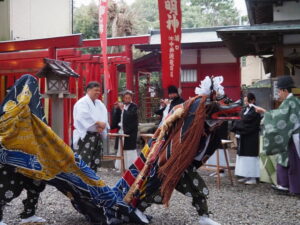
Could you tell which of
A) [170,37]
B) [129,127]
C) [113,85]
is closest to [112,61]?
[113,85]

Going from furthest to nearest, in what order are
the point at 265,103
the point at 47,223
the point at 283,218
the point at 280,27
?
the point at 265,103, the point at 280,27, the point at 283,218, the point at 47,223

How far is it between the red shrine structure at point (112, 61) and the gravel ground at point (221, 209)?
2424 mm

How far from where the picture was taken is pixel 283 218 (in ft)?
15.0

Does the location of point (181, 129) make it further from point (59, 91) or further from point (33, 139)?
point (59, 91)

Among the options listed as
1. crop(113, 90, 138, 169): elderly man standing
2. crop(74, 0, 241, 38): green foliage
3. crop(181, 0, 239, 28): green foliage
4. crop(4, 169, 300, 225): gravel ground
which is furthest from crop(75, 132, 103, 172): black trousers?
crop(181, 0, 239, 28): green foliage

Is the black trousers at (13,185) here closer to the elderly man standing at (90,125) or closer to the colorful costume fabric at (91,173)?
the colorful costume fabric at (91,173)

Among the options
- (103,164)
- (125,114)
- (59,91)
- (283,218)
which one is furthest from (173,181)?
(103,164)

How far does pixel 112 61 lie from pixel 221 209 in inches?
263

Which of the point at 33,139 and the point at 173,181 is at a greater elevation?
the point at 33,139

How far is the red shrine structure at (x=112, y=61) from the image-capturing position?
900 cm

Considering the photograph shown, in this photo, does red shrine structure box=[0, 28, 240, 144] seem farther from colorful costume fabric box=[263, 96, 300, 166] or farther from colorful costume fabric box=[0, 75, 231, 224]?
colorful costume fabric box=[263, 96, 300, 166]

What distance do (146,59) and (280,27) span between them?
255 inches

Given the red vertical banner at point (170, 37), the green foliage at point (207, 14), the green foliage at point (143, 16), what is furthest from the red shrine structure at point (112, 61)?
the green foliage at point (207, 14)

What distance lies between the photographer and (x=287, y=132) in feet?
17.5
